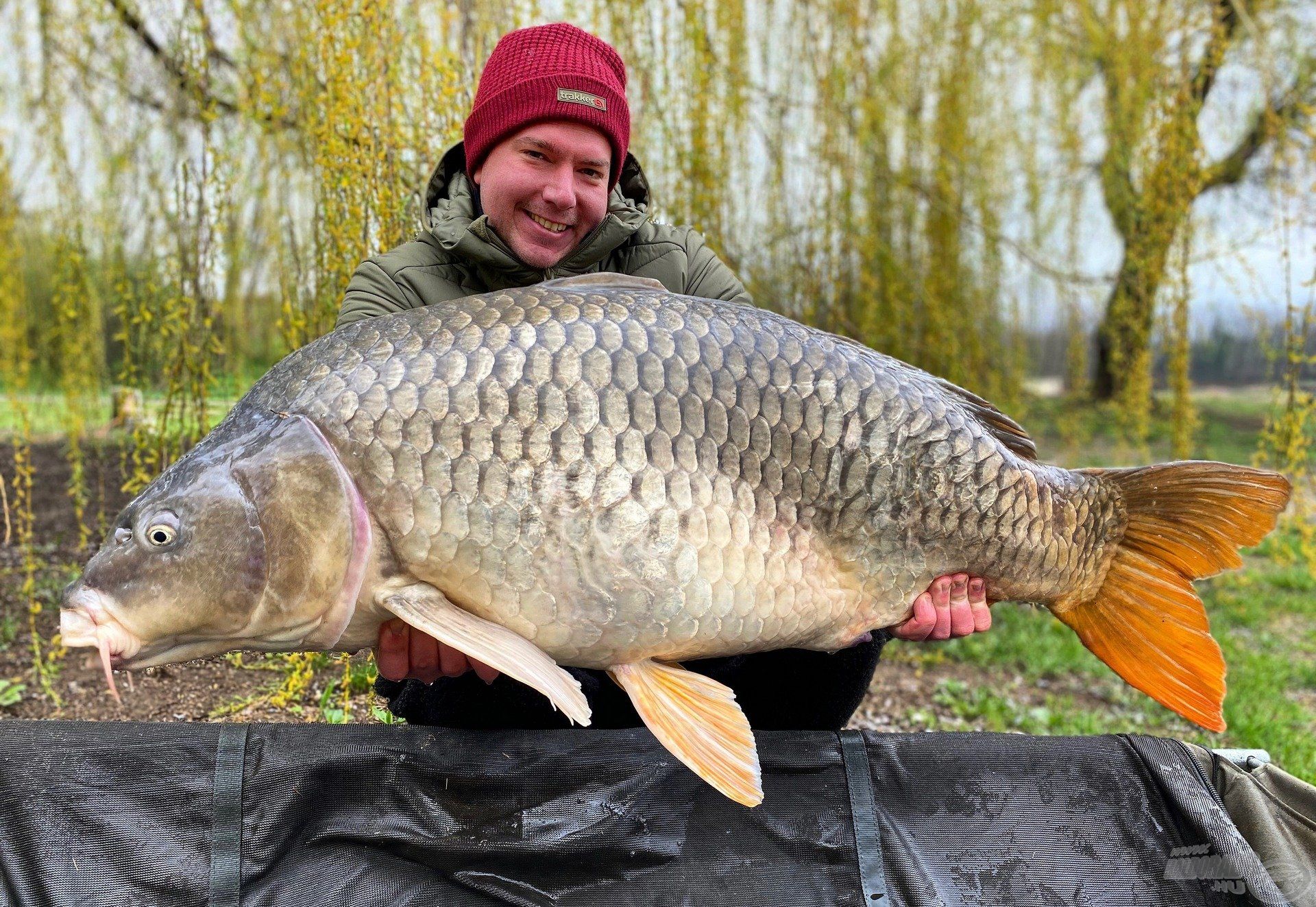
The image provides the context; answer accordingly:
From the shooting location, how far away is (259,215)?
3.12 m

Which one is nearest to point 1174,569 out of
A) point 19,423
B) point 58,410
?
point 19,423

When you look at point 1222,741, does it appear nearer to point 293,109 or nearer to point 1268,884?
point 1268,884

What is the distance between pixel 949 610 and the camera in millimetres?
1339

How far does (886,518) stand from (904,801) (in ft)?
1.47

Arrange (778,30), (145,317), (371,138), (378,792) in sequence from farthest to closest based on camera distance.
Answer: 1. (778,30)
2. (145,317)
3. (371,138)
4. (378,792)

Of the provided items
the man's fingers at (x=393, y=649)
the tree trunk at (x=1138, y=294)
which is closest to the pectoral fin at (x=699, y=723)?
the man's fingers at (x=393, y=649)

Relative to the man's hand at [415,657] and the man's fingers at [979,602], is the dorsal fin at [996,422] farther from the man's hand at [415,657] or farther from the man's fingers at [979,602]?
the man's hand at [415,657]

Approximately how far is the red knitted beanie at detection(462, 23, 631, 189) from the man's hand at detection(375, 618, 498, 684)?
2.58ft

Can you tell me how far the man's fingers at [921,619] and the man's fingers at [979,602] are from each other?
0.19 feet

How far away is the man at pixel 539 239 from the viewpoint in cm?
154

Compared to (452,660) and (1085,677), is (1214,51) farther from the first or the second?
(452,660)

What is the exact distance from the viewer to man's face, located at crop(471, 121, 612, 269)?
5.07ft

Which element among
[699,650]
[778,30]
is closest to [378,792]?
[699,650]

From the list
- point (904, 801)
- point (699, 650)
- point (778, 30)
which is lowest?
point (904, 801)
